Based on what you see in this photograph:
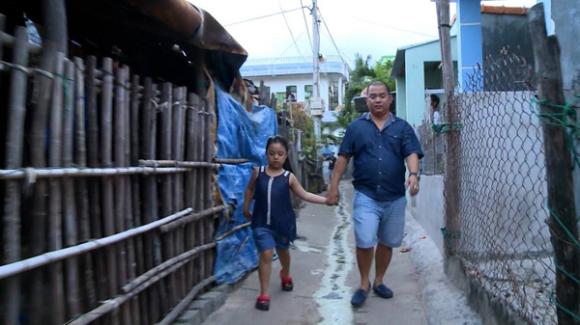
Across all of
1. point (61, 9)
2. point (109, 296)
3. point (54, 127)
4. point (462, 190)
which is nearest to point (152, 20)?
point (61, 9)

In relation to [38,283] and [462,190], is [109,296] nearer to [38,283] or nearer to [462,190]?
[38,283]

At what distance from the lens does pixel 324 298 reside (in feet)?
16.0

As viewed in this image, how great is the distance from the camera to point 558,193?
2182mm

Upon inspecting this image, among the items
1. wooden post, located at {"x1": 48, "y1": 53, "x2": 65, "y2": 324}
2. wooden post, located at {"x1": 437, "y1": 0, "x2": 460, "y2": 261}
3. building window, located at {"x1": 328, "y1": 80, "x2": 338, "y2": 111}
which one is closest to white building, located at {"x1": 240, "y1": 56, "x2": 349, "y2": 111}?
building window, located at {"x1": 328, "y1": 80, "x2": 338, "y2": 111}

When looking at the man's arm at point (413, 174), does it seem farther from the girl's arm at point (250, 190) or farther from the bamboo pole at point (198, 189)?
the bamboo pole at point (198, 189)

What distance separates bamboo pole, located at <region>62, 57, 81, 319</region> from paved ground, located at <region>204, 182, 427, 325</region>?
1.68 m

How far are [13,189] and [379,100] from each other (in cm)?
300

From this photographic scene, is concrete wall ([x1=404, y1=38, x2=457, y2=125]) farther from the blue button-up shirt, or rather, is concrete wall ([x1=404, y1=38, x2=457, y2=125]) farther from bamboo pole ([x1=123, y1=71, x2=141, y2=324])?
bamboo pole ([x1=123, y1=71, x2=141, y2=324])

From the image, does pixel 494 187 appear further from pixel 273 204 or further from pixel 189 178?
pixel 189 178

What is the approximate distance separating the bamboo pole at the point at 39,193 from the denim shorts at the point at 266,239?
2.26 meters

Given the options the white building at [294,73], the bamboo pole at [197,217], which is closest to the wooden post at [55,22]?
the bamboo pole at [197,217]

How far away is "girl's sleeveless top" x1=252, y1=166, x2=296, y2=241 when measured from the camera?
4.68m

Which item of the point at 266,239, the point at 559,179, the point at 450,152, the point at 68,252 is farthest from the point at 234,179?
the point at 559,179

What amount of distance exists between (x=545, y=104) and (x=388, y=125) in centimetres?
237
